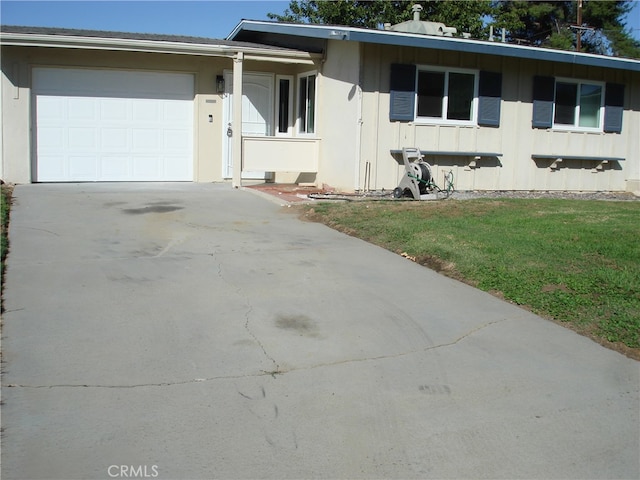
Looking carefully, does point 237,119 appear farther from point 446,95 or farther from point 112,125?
point 446,95

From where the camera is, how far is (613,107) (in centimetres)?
1633

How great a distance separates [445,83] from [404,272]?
7.91 metres

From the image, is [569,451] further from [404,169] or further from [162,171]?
[162,171]

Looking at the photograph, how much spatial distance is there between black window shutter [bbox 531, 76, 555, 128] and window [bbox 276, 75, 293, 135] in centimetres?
565

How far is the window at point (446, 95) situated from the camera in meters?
14.4

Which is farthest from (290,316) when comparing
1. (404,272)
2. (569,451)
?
(569,451)

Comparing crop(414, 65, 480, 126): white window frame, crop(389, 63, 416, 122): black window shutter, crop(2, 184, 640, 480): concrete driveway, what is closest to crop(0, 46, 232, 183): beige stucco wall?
crop(389, 63, 416, 122): black window shutter

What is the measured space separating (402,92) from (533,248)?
647 centimetres

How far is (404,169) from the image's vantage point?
14.0 meters

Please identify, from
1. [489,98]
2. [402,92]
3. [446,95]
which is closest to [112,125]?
[402,92]

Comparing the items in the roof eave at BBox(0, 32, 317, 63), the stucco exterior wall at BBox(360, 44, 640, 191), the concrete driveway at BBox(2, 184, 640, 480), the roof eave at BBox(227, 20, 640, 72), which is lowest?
the concrete driveway at BBox(2, 184, 640, 480)

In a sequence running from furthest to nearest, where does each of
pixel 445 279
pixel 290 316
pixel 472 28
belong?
pixel 472 28, pixel 445 279, pixel 290 316

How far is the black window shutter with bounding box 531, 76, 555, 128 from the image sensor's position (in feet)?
50.5

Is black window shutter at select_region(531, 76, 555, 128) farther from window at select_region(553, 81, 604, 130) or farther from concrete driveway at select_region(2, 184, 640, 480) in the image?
concrete driveway at select_region(2, 184, 640, 480)
